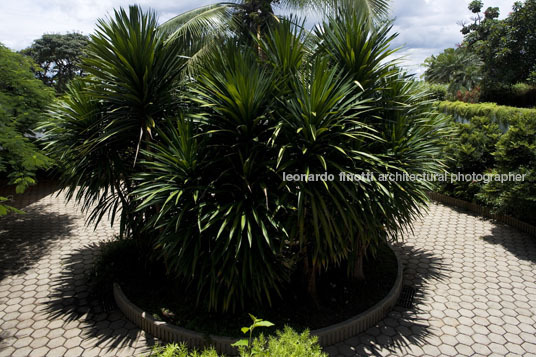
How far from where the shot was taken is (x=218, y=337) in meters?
3.54

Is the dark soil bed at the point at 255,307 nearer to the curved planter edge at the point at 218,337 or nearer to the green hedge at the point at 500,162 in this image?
the curved planter edge at the point at 218,337

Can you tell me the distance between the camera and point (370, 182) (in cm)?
357

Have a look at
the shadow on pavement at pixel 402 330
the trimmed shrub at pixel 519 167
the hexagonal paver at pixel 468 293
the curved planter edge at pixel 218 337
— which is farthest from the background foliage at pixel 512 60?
the curved planter edge at pixel 218 337

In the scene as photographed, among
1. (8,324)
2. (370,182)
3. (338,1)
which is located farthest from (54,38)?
(370,182)

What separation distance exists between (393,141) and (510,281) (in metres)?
3.04

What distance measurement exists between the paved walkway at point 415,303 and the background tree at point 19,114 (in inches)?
52.9

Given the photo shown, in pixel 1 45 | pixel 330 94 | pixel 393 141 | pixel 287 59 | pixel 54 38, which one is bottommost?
pixel 393 141

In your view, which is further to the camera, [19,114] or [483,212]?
[483,212]

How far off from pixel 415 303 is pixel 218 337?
104 inches

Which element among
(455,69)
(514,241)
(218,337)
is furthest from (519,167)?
(455,69)

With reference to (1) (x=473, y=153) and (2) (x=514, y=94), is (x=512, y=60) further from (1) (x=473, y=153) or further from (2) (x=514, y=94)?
(1) (x=473, y=153)

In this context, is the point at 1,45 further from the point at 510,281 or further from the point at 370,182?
the point at 510,281

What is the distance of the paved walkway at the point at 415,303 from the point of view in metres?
3.69

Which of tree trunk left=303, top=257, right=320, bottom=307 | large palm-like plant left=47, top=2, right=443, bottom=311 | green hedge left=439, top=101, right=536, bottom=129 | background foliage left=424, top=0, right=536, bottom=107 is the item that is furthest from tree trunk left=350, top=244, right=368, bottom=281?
background foliage left=424, top=0, right=536, bottom=107
